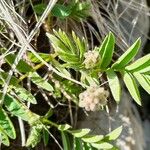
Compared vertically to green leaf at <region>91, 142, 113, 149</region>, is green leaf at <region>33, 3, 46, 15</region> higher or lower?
higher

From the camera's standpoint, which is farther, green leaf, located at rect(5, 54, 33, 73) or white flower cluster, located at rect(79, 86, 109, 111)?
green leaf, located at rect(5, 54, 33, 73)

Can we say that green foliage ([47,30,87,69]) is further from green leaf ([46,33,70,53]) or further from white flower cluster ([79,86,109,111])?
white flower cluster ([79,86,109,111])

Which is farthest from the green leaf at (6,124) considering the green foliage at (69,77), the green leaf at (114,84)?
the green leaf at (114,84)

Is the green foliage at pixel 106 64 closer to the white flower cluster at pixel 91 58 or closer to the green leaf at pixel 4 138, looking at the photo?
the white flower cluster at pixel 91 58

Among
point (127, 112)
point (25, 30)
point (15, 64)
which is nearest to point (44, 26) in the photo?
point (25, 30)

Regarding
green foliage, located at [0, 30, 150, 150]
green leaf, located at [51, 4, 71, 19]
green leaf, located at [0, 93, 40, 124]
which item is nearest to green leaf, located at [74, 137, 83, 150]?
green foliage, located at [0, 30, 150, 150]

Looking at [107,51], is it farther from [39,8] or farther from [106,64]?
[39,8]
